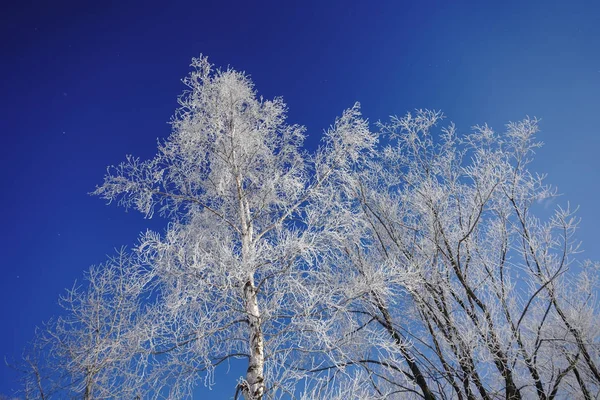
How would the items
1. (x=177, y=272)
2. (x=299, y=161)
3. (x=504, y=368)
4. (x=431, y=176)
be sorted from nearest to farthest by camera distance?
(x=177, y=272)
(x=504, y=368)
(x=299, y=161)
(x=431, y=176)

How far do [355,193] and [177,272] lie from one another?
144 inches

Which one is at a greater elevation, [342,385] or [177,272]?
[177,272]

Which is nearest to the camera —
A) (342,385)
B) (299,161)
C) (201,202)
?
(342,385)

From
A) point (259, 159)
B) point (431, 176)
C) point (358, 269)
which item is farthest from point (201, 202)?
point (431, 176)

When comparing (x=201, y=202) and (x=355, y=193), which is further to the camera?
(x=355, y=193)

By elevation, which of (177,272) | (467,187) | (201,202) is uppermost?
(201,202)

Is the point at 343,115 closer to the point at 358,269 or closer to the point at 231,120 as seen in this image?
the point at 231,120

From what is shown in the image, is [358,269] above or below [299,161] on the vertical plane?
below

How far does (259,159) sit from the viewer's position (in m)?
5.92

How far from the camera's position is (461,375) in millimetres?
4875

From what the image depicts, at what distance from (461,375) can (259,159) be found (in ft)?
13.9

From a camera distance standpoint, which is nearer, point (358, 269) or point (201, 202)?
point (201, 202)

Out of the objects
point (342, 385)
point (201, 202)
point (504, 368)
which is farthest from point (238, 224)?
point (504, 368)

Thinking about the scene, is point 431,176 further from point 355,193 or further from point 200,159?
point 200,159
